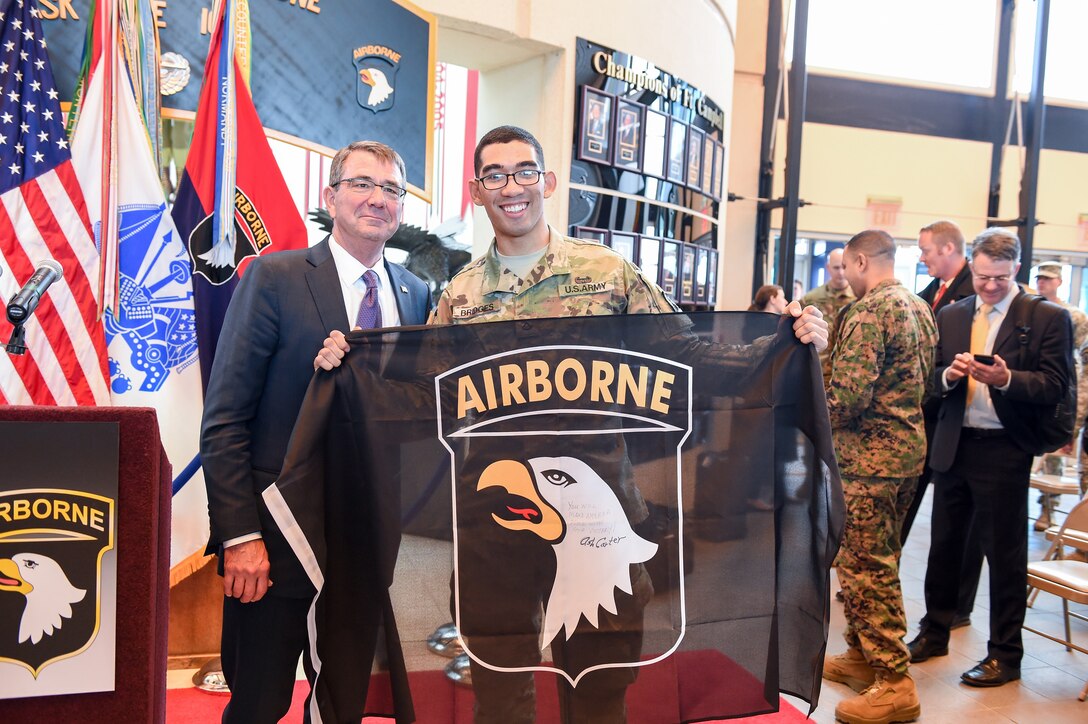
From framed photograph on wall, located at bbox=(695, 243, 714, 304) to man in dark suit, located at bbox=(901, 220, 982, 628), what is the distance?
2.16 meters

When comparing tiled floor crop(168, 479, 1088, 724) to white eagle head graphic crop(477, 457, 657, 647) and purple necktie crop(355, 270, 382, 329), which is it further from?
purple necktie crop(355, 270, 382, 329)

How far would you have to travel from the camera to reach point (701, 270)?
6918mm

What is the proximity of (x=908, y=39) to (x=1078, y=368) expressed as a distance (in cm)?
647

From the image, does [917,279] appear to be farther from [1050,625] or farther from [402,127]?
[402,127]

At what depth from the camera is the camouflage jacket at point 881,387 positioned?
3219 millimetres

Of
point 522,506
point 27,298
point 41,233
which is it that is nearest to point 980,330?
point 522,506

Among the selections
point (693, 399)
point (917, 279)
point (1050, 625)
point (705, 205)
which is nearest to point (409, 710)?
point (693, 399)

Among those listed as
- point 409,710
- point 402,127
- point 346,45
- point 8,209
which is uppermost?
point 346,45

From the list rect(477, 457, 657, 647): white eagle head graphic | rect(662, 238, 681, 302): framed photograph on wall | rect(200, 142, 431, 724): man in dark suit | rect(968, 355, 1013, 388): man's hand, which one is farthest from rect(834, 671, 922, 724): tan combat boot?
rect(662, 238, 681, 302): framed photograph on wall

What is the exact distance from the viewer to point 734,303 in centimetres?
977

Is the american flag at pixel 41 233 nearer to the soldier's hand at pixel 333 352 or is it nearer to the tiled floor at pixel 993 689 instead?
the soldier's hand at pixel 333 352

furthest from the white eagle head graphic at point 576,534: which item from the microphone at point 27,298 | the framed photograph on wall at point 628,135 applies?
the framed photograph on wall at point 628,135

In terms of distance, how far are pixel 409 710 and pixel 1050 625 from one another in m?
4.07

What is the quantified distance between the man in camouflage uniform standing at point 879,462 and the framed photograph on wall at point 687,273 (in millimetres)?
3229
